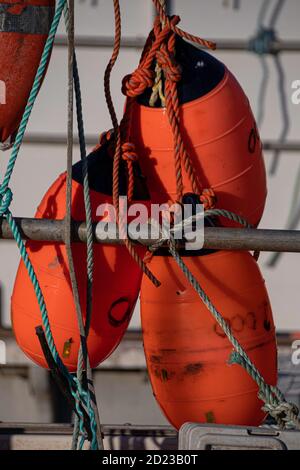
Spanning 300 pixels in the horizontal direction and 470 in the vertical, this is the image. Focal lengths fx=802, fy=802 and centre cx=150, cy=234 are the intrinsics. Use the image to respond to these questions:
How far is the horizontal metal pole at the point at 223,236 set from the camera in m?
1.97

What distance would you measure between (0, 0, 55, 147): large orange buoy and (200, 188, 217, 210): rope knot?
547 mm

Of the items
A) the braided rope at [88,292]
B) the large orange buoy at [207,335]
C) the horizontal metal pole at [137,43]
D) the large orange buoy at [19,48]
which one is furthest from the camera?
the horizontal metal pole at [137,43]

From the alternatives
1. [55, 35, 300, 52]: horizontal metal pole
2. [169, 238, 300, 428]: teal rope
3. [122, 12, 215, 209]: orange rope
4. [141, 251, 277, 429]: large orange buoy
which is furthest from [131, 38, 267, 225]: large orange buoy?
[55, 35, 300, 52]: horizontal metal pole

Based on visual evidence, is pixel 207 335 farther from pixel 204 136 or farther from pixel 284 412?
pixel 204 136

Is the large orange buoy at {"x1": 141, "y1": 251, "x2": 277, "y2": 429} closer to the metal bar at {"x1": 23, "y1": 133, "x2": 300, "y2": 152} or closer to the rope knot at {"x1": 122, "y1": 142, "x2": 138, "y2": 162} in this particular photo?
the rope knot at {"x1": 122, "y1": 142, "x2": 138, "y2": 162}

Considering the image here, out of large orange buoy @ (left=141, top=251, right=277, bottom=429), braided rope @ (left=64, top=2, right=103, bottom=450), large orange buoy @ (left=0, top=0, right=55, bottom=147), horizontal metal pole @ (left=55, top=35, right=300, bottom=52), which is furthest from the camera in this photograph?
horizontal metal pole @ (left=55, top=35, right=300, bottom=52)

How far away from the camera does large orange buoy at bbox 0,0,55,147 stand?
209 cm

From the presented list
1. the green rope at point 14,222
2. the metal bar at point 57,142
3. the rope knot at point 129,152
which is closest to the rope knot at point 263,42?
the metal bar at point 57,142

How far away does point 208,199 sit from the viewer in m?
2.13

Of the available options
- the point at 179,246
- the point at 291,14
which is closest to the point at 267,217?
the point at 291,14

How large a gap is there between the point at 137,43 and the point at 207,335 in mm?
2330

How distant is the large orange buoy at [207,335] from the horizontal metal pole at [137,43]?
218 centimetres

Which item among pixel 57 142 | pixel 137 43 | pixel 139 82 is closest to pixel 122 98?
pixel 137 43

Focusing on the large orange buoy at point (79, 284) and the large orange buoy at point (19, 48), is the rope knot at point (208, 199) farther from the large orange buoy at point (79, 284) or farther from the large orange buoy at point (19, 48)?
the large orange buoy at point (19, 48)
